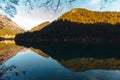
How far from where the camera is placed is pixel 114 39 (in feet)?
537

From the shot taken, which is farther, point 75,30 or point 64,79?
point 75,30

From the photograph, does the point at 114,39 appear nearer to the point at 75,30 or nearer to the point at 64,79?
the point at 75,30

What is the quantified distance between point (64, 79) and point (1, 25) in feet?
52.3

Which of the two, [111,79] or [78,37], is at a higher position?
[111,79]

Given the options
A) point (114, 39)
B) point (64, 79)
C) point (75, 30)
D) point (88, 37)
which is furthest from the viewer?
point (75, 30)

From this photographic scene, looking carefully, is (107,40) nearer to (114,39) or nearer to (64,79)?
(114,39)

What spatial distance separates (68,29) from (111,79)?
163361 millimetres

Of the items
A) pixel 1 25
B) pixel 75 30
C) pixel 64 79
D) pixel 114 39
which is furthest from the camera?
pixel 75 30

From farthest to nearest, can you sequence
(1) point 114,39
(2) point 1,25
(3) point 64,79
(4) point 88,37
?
(4) point 88,37, (1) point 114,39, (3) point 64,79, (2) point 1,25

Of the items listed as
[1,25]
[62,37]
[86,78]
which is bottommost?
[62,37]

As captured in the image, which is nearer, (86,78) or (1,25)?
(1,25)

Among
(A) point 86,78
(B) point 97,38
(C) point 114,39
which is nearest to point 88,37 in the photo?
(B) point 97,38

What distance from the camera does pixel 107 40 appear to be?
545 feet

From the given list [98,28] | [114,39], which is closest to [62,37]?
[98,28]
